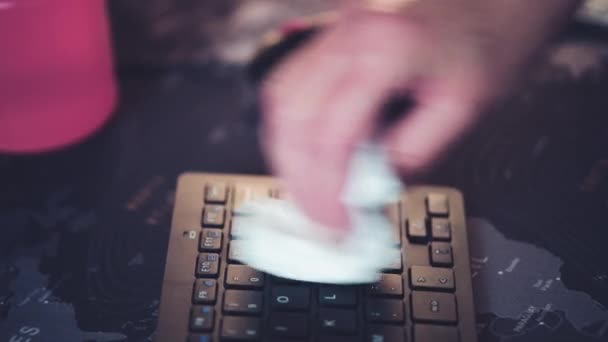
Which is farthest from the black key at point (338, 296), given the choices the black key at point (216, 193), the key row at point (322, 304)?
the black key at point (216, 193)

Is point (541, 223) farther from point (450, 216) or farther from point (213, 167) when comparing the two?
point (213, 167)

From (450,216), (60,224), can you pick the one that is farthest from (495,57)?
(60,224)

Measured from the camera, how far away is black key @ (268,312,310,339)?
419 millimetres

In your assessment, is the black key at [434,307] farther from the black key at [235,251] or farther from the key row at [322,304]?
the black key at [235,251]

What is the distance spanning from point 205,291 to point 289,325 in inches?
2.4

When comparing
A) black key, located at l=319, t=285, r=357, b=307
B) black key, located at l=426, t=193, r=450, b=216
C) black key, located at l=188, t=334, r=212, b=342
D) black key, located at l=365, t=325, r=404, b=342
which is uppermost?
black key, located at l=426, t=193, r=450, b=216

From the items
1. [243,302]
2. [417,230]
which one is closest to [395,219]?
[417,230]

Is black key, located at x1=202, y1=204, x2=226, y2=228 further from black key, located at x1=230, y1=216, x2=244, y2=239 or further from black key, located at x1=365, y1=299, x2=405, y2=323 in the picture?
black key, located at x1=365, y1=299, x2=405, y2=323

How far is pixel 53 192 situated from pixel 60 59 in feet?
0.33

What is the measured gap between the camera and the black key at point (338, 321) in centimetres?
42

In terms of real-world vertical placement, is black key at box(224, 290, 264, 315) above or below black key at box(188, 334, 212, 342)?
above

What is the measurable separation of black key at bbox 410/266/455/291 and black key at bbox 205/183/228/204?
144mm

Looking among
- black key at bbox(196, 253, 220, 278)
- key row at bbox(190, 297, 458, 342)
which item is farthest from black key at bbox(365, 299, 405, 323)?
black key at bbox(196, 253, 220, 278)

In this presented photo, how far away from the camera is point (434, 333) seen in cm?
42
